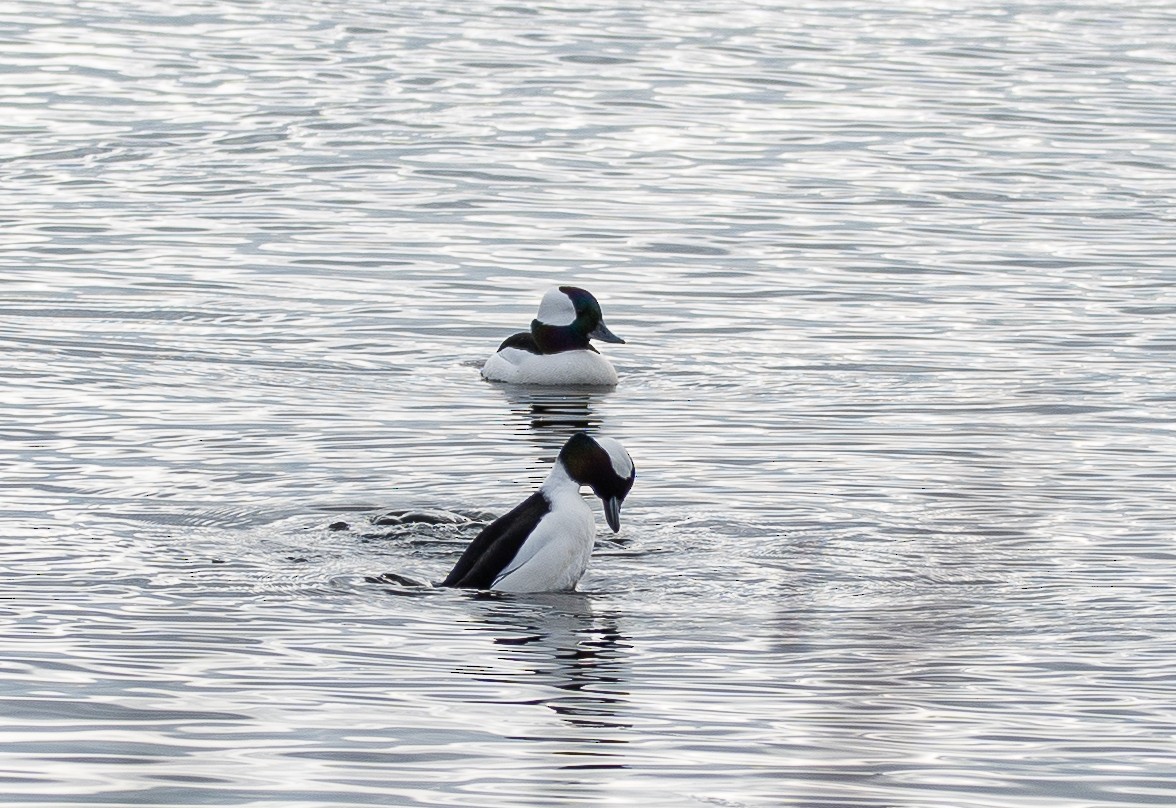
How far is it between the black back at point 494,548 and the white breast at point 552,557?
35mm

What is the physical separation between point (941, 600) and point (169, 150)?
19041 mm

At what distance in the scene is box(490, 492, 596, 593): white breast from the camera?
11.1 metres

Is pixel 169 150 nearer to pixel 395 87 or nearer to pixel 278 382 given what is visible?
pixel 395 87

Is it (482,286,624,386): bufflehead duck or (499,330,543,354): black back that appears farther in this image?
(499,330,543,354): black back

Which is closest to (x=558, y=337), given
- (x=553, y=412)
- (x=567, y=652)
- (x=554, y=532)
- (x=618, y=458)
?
(x=553, y=412)

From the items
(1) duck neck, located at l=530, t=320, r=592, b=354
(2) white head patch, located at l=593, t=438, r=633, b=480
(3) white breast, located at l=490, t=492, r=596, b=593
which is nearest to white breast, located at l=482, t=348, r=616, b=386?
(1) duck neck, located at l=530, t=320, r=592, b=354

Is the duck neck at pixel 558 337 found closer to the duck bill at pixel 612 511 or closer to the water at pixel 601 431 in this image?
the water at pixel 601 431

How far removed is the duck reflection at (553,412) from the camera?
15.9 m

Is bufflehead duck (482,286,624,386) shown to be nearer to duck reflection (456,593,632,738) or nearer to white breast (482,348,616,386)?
white breast (482,348,616,386)

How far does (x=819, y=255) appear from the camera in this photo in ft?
74.2

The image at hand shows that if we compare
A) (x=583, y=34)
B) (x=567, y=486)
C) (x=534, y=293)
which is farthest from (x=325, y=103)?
(x=567, y=486)

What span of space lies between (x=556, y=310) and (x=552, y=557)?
7638 mm

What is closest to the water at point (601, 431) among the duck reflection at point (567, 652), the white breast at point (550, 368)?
the duck reflection at point (567, 652)

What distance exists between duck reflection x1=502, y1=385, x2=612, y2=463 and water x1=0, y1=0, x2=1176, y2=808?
0.07 metres
